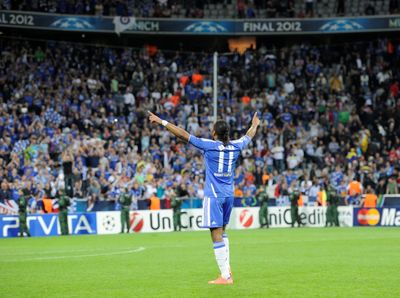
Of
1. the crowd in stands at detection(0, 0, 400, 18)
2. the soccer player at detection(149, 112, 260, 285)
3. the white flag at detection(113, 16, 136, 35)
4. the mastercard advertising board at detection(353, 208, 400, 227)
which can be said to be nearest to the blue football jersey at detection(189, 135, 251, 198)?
the soccer player at detection(149, 112, 260, 285)

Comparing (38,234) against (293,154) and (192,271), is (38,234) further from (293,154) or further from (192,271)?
(192,271)

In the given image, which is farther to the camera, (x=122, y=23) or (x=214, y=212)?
(x=122, y=23)

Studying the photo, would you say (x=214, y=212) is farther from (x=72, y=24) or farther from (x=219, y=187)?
(x=72, y=24)

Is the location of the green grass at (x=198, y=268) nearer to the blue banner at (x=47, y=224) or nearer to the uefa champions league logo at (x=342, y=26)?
the blue banner at (x=47, y=224)

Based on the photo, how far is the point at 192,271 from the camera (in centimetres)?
1441

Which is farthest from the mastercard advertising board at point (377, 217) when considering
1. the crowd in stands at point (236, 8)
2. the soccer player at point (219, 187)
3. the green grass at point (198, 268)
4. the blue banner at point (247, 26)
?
the soccer player at point (219, 187)

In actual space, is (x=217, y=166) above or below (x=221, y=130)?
below

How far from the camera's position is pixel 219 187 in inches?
480

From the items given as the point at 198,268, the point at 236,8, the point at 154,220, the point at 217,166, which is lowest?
the point at 154,220

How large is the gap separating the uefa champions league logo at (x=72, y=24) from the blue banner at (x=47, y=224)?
1256cm

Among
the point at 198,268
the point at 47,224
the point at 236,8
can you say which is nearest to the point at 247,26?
the point at 236,8

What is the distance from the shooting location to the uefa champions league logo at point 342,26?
42.4 meters

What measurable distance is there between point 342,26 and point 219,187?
3158 centimetres

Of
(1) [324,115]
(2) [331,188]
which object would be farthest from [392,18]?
(2) [331,188]
